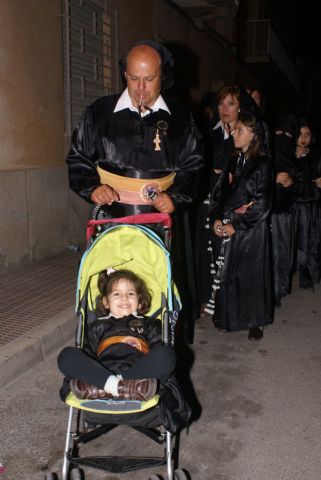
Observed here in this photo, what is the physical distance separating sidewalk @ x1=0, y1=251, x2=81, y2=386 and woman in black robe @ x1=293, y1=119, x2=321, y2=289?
2.79 metres

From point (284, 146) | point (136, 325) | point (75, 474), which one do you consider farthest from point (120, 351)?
point (284, 146)

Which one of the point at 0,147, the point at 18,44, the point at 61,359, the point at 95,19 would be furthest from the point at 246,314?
the point at 95,19

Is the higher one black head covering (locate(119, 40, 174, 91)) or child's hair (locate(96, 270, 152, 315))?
black head covering (locate(119, 40, 174, 91))

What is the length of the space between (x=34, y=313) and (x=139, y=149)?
2313 millimetres

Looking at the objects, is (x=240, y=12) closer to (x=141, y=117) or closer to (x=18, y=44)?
(x=18, y=44)

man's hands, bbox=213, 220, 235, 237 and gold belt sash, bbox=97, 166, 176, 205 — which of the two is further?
man's hands, bbox=213, 220, 235, 237

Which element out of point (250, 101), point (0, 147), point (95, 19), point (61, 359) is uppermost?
point (95, 19)

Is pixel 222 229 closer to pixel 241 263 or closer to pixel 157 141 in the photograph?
pixel 241 263

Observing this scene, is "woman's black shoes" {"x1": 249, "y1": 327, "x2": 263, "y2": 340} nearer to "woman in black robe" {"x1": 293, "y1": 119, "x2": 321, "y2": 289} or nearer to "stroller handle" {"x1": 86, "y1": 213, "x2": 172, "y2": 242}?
"woman in black robe" {"x1": 293, "y1": 119, "x2": 321, "y2": 289}

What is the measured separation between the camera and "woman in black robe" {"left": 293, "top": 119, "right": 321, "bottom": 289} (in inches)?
246

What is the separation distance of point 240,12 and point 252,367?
15287 mm

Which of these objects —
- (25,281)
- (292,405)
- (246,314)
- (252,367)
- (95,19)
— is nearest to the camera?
(292,405)

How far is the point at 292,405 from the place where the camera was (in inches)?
140

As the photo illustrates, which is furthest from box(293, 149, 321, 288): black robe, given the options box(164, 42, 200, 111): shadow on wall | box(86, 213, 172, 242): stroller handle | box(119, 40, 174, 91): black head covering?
box(164, 42, 200, 111): shadow on wall
